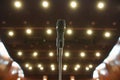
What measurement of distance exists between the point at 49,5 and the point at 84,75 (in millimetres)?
8406

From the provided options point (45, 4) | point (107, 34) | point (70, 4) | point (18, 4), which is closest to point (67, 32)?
point (107, 34)

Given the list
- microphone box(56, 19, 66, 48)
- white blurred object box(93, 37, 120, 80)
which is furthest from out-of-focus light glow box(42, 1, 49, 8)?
microphone box(56, 19, 66, 48)

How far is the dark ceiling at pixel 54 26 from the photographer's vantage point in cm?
766

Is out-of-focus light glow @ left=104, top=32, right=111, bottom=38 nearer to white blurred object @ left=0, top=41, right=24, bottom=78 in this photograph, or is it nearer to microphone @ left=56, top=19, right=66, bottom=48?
white blurred object @ left=0, top=41, right=24, bottom=78

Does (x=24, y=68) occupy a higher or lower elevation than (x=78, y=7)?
higher

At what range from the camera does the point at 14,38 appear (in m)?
9.73

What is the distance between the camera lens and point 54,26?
29.1ft

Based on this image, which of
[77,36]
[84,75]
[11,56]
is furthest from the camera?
[84,75]

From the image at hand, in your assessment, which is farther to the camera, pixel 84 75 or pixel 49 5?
pixel 84 75

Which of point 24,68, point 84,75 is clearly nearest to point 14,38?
point 24,68

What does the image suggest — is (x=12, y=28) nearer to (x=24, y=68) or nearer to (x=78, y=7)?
(x=78, y=7)

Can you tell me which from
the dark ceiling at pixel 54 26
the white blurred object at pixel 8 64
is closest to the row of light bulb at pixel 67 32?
the dark ceiling at pixel 54 26

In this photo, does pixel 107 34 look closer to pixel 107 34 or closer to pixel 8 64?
pixel 107 34

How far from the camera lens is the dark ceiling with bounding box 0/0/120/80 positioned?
7.66 metres
